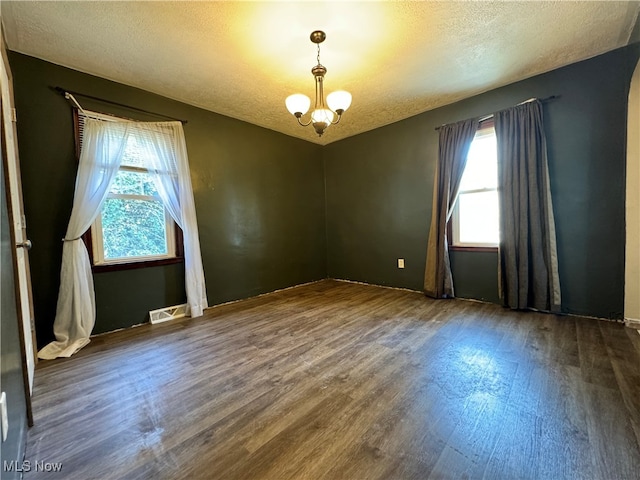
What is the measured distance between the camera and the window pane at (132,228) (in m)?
2.60

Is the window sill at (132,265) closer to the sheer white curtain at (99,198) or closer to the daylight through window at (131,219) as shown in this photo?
the daylight through window at (131,219)

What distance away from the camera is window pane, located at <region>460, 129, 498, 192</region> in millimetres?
3062

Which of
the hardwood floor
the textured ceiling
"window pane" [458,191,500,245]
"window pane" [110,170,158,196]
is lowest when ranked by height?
the hardwood floor

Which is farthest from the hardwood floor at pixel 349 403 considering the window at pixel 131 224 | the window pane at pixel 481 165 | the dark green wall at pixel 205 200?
the window pane at pixel 481 165

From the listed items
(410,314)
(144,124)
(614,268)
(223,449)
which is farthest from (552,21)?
(144,124)

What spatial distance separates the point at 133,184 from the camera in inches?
107

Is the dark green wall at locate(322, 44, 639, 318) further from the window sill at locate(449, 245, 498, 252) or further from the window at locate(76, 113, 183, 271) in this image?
the window at locate(76, 113, 183, 271)

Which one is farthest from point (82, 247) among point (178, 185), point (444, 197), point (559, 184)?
point (559, 184)

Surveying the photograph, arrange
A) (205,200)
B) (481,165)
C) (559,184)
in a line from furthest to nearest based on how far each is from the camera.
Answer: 1. (205,200)
2. (481,165)
3. (559,184)

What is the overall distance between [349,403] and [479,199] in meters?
2.82

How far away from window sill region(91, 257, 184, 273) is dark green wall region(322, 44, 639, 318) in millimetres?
2741

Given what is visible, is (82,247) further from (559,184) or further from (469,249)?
(559,184)

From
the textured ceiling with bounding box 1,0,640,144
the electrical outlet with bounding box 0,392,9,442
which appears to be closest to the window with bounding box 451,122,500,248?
the textured ceiling with bounding box 1,0,640,144

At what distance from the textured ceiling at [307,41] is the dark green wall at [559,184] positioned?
219 millimetres
